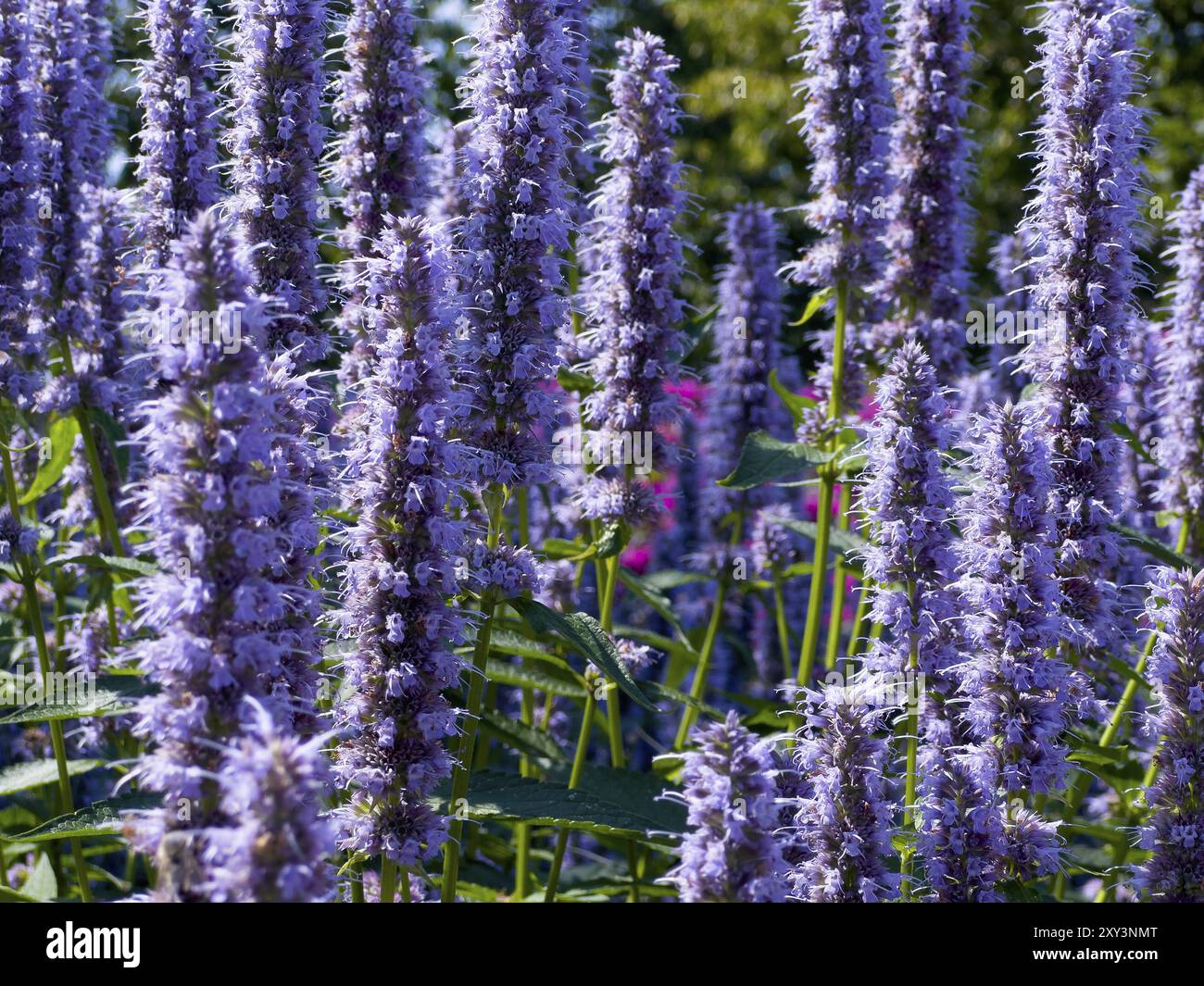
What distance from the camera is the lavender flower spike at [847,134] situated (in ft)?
23.3

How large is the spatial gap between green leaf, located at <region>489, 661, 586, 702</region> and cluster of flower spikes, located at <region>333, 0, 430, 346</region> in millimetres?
1780

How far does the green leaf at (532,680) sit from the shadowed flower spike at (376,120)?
6.37ft

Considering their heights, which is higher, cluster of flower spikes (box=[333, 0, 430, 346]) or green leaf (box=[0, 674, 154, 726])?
cluster of flower spikes (box=[333, 0, 430, 346])

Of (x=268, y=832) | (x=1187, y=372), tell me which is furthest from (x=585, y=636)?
(x=1187, y=372)

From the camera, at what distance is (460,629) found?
4.68m

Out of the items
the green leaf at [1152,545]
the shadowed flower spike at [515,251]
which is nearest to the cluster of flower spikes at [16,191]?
the shadowed flower spike at [515,251]

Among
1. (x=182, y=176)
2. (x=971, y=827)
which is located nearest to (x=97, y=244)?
(x=182, y=176)

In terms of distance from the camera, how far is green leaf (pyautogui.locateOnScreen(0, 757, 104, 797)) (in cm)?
596

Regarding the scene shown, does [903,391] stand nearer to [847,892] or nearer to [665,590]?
[847,892]

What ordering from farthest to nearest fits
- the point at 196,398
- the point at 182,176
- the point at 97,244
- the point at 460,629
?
1. the point at 97,244
2. the point at 182,176
3. the point at 460,629
4. the point at 196,398

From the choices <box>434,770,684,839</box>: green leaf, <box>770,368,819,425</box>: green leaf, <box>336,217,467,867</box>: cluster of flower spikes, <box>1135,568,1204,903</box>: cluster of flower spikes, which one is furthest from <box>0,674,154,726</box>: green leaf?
<box>1135,568,1204,903</box>: cluster of flower spikes

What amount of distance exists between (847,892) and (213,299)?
2536 mm

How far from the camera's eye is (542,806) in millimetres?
5043

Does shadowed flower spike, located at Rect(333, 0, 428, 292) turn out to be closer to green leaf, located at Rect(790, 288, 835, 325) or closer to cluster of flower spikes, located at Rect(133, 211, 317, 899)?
green leaf, located at Rect(790, 288, 835, 325)
